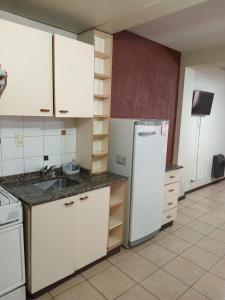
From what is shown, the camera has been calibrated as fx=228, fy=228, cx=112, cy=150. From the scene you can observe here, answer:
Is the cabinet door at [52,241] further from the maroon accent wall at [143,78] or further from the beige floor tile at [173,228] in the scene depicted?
the beige floor tile at [173,228]

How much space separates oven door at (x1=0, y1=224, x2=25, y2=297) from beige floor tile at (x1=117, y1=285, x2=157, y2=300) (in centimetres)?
85

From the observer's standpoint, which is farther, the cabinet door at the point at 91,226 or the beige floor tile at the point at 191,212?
the beige floor tile at the point at 191,212

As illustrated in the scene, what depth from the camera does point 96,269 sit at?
2.24 meters

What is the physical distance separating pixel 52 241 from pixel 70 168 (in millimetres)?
825

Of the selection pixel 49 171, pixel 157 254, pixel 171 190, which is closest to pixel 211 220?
pixel 171 190

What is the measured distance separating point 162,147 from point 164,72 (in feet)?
4.42

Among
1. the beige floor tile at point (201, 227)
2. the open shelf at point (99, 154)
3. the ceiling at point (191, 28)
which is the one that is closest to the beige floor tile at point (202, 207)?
the beige floor tile at point (201, 227)

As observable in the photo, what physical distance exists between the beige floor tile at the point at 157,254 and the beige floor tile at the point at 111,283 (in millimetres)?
408

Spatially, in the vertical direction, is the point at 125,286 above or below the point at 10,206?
below

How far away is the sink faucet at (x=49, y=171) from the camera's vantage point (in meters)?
2.35

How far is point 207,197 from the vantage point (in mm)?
4410

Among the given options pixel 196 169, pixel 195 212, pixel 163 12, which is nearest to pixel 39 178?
pixel 163 12

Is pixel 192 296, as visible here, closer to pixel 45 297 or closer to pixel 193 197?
pixel 45 297

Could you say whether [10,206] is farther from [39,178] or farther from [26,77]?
[26,77]
